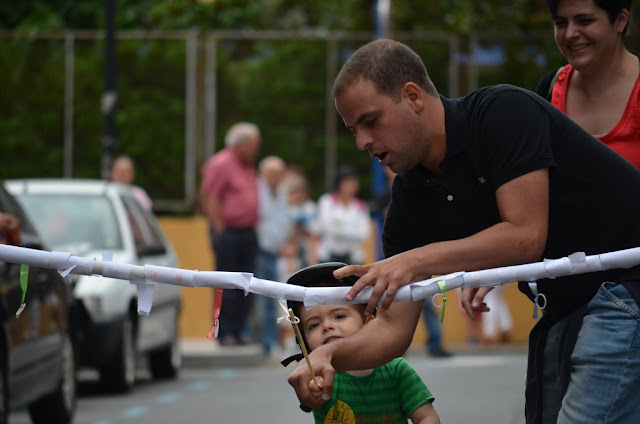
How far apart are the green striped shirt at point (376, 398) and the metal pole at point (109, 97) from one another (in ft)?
43.3

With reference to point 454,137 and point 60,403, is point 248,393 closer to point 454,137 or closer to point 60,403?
point 60,403

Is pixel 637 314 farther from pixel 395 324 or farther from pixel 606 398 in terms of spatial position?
pixel 395 324

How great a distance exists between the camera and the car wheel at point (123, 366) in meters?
11.5

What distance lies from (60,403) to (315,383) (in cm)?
577

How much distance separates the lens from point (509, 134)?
3.91 meters

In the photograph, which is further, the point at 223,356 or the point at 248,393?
the point at 223,356

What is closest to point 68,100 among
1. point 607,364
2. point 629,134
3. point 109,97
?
point 109,97

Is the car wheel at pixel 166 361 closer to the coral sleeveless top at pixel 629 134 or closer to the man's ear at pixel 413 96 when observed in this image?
the coral sleeveless top at pixel 629 134

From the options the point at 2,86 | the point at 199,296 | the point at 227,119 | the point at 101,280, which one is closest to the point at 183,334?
the point at 199,296

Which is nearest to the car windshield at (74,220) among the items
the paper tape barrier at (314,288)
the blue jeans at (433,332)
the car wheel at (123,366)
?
the car wheel at (123,366)

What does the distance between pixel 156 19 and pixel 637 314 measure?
21.1 meters

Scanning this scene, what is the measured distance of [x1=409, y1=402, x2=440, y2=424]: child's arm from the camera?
4.36 metres

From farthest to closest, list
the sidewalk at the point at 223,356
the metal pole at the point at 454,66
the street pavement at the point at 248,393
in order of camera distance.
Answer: the metal pole at the point at 454,66 → the sidewalk at the point at 223,356 → the street pavement at the point at 248,393

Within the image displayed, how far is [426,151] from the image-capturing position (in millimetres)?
4051
